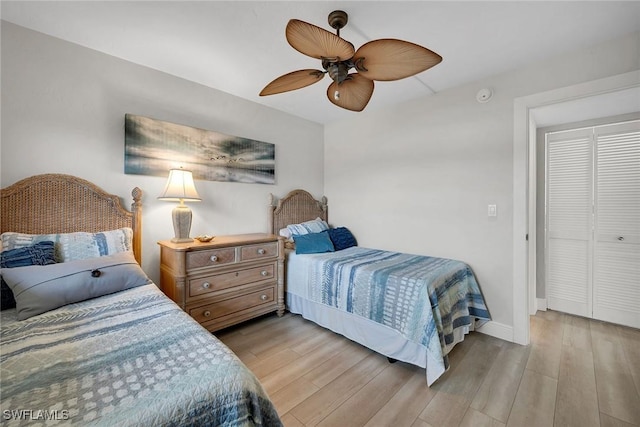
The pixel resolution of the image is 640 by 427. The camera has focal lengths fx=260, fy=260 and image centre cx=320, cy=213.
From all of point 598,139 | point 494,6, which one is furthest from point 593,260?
point 494,6

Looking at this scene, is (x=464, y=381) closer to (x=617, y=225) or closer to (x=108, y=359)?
(x=108, y=359)

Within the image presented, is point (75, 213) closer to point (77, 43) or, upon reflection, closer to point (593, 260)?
point (77, 43)

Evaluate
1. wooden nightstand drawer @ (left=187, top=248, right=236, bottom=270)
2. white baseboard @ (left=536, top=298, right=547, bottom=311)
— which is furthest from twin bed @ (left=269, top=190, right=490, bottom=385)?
white baseboard @ (left=536, top=298, right=547, bottom=311)

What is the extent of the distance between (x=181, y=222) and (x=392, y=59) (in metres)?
2.04

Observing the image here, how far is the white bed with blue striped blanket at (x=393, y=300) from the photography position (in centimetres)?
183

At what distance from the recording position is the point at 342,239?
3.24m

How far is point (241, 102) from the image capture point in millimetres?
2934

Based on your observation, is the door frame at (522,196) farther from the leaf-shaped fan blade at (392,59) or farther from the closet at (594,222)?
the leaf-shaped fan blade at (392,59)

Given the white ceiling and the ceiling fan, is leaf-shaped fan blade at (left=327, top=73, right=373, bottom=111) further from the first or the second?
the white ceiling

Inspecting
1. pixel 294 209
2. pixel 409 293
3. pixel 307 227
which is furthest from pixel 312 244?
pixel 409 293

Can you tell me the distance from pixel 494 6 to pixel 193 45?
2069mm

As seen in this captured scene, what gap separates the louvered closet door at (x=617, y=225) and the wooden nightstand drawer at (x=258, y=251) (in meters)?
3.29

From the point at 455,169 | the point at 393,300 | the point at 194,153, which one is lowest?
the point at 393,300

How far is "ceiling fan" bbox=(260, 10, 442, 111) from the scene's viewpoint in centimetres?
126
